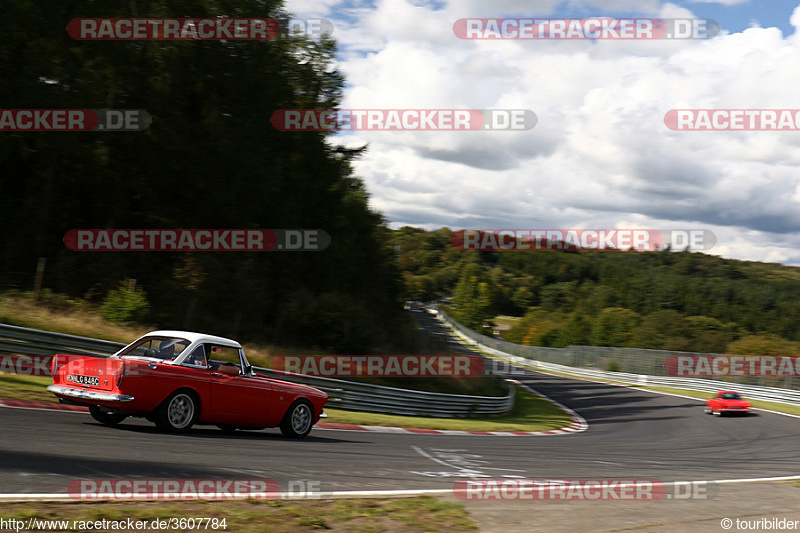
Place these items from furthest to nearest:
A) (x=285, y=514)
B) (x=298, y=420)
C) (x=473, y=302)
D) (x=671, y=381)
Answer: (x=473, y=302) < (x=671, y=381) < (x=298, y=420) < (x=285, y=514)

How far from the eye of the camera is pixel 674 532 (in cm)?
641

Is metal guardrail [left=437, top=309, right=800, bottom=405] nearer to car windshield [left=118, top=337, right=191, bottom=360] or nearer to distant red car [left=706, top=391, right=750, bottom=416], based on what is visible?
distant red car [left=706, top=391, right=750, bottom=416]

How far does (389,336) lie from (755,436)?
1574 cm

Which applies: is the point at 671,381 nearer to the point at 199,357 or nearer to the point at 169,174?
the point at 169,174

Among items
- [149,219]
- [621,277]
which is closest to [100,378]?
[149,219]

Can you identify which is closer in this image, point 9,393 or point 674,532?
point 674,532

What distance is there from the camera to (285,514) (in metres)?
5.81

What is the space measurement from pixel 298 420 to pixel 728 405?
862 inches

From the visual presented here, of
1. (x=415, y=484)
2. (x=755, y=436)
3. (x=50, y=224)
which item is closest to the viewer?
(x=415, y=484)

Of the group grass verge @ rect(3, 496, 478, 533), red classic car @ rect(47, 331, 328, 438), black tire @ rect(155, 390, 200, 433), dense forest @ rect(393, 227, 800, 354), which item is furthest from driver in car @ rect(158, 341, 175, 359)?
dense forest @ rect(393, 227, 800, 354)

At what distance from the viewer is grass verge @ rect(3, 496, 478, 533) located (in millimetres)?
5062

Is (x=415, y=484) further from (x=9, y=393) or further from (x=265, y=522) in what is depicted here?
(x=9, y=393)

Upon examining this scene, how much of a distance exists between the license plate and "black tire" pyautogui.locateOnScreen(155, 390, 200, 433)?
34.4 inches

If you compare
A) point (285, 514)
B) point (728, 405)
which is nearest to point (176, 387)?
point (285, 514)
